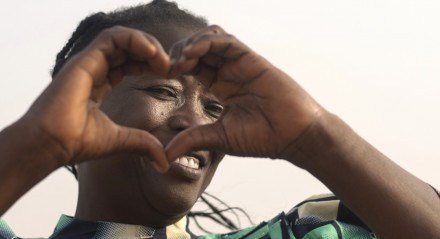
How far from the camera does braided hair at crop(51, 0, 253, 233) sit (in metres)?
3.37

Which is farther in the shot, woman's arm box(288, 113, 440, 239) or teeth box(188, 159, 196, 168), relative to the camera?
teeth box(188, 159, 196, 168)

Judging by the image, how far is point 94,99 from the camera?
2.23 metres

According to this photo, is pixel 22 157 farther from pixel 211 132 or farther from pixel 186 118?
pixel 186 118

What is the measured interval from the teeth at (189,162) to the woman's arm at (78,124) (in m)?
0.68

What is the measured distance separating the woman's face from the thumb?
1.91 ft

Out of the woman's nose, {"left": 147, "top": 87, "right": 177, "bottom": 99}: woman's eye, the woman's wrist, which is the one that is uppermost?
the woman's wrist

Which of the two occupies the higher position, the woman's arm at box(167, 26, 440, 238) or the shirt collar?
the woman's arm at box(167, 26, 440, 238)

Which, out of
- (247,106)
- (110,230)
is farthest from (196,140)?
(110,230)

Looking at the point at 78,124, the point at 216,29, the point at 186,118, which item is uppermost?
the point at 216,29

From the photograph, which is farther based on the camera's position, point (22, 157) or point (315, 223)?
point (315, 223)

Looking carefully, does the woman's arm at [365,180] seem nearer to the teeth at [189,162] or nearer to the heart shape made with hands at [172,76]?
the heart shape made with hands at [172,76]

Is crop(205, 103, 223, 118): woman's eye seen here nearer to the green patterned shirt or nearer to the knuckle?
the green patterned shirt

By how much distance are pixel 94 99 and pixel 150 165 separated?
744mm

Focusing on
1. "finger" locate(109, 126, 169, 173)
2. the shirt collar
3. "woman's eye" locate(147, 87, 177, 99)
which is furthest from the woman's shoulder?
"finger" locate(109, 126, 169, 173)
